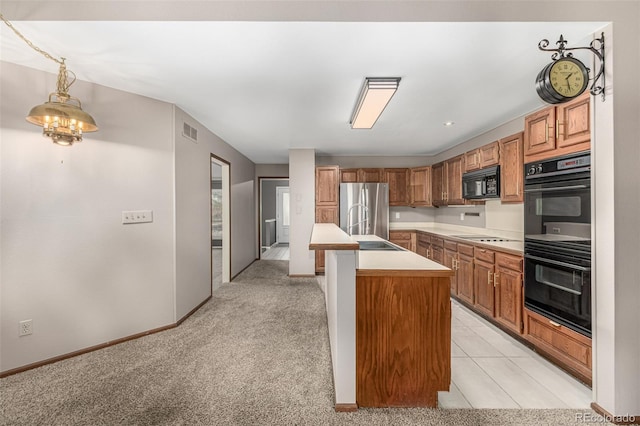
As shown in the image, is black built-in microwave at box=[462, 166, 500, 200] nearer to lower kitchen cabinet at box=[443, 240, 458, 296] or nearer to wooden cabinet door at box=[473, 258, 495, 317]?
lower kitchen cabinet at box=[443, 240, 458, 296]

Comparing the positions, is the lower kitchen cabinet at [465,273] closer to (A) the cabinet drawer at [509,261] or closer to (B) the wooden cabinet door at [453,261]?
(B) the wooden cabinet door at [453,261]

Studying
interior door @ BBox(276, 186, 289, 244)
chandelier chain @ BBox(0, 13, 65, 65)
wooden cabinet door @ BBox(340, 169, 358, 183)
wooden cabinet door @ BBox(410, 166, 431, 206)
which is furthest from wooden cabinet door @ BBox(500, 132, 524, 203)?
interior door @ BBox(276, 186, 289, 244)

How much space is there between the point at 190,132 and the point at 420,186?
4.06 metres

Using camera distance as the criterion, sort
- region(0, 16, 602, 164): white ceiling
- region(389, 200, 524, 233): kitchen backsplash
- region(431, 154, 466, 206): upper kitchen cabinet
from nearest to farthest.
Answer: region(0, 16, 602, 164): white ceiling, region(389, 200, 524, 233): kitchen backsplash, region(431, 154, 466, 206): upper kitchen cabinet

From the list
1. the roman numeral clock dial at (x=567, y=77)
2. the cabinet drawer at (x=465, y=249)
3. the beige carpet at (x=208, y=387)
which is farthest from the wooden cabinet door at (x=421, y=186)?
the roman numeral clock dial at (x=567, y=77)

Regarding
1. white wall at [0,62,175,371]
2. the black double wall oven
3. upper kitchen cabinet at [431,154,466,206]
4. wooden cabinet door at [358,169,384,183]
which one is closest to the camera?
the black double wall oven

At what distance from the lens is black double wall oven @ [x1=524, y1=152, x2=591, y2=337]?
6.29 ft

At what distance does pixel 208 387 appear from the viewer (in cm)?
197

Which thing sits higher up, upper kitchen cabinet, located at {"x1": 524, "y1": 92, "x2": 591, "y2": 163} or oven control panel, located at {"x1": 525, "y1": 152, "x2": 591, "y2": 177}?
upper kitchen cabinet, located at {"x1": 524, "y1": 92, "x2": 591, "y2": 163}

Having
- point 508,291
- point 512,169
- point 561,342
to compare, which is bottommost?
point 561,342

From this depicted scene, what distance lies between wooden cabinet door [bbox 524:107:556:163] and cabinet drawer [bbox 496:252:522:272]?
0.94 m

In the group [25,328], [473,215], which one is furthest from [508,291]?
[25,328]

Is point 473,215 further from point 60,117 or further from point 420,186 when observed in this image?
point 60,117

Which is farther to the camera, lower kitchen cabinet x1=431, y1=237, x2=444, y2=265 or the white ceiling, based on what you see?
lower kitchen cabinet x1=431, y1=237, x2=444, y2=265
